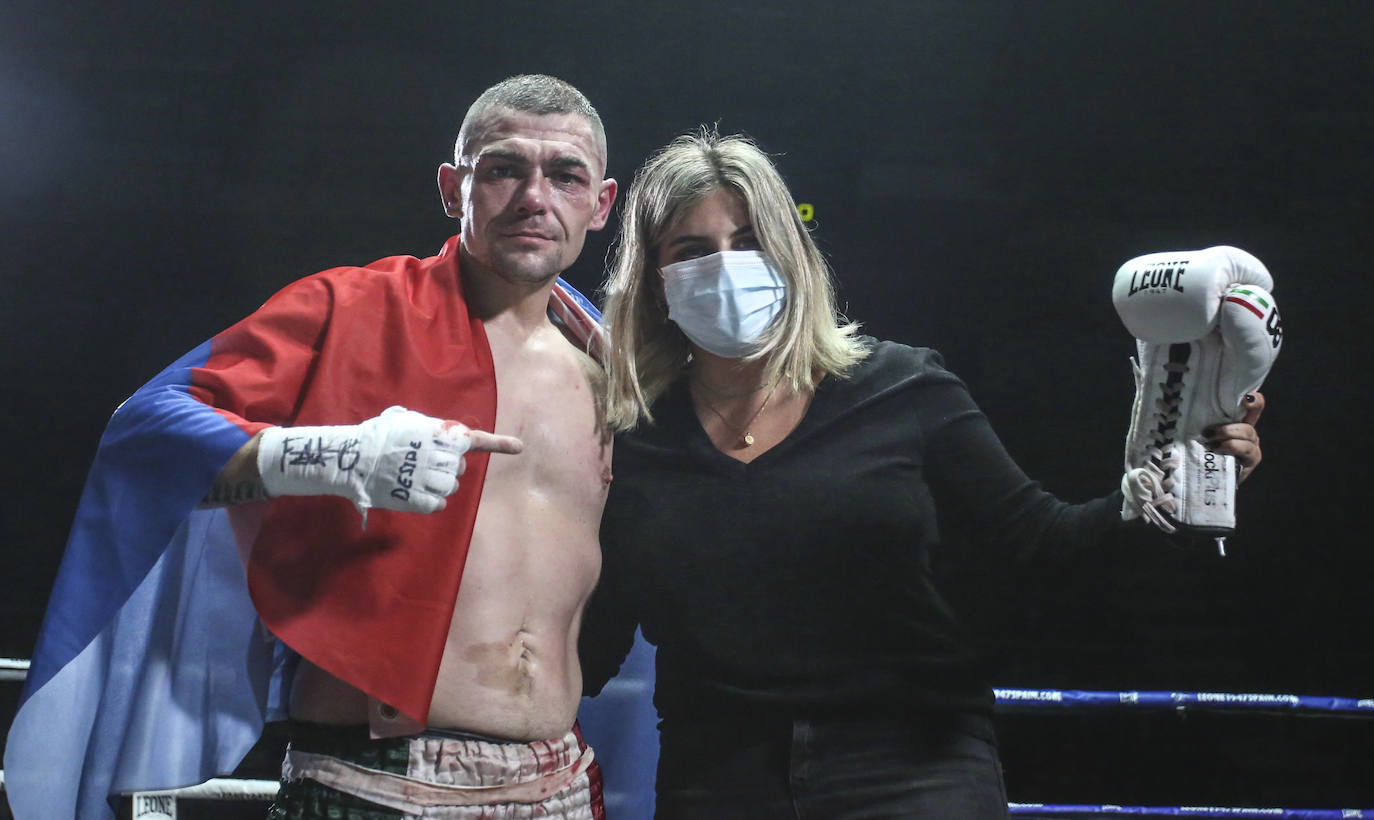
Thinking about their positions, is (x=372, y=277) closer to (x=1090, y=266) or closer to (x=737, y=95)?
(x=737, y=95)

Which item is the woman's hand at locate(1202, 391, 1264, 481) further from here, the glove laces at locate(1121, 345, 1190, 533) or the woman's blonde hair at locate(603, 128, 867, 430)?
the woman's blonde hair at locate(603, 128, 867, 430)

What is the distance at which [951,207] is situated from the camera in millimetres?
2631

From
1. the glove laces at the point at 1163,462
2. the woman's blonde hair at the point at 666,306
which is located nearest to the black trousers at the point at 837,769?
the glove laces at the point at 1163,462

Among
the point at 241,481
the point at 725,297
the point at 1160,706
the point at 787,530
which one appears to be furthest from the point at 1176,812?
the point at 241,481

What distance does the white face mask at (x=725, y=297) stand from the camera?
61.0 inches

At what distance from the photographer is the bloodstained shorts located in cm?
131

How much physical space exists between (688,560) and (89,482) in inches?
31.1

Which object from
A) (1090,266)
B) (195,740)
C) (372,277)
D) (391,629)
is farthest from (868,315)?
(195,740)

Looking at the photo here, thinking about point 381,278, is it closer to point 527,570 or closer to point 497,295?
point 497,295

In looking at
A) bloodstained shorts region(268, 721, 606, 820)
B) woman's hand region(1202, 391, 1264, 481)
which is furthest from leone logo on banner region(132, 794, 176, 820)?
woman's hand region(1202, 391, 1264, 481)

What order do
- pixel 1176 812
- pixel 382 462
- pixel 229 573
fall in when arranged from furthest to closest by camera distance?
pixel 1176 812 < pixel 229 573 < pixel 382 462

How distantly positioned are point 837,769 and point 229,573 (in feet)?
2.83

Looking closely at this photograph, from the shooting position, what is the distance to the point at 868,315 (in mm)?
2602

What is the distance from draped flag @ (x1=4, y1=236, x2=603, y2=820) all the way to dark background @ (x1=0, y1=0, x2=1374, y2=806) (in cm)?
122
